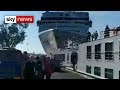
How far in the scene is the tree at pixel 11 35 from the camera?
20.7 ft

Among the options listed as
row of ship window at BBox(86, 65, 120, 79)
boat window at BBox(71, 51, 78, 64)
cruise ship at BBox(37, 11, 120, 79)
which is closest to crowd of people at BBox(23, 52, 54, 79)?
cruise ship at BBox(37, 11, 120, 79)

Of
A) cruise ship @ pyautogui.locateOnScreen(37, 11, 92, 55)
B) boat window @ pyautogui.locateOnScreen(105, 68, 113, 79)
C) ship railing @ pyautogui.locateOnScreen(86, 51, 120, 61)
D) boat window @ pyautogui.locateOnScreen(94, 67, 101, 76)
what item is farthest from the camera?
boat window @ pyautogui.locateOnScreen(94, 67, 101, 76)

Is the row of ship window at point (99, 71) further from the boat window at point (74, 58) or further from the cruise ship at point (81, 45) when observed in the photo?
the boat window at point (74, 58)

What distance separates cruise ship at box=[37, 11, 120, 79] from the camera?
6449mm

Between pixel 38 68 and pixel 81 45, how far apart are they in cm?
105

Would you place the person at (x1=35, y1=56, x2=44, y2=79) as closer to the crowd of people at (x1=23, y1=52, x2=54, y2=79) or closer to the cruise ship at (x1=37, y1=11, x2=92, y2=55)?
the crowd of people at (x1=23, y1=52, x2=54, y2=79)

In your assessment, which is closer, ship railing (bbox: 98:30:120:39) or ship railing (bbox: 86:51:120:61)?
ship railing (bbox: 86:51:120:61)

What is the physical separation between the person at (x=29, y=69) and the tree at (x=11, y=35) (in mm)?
411

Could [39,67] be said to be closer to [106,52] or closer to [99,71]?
[99,71]
